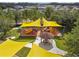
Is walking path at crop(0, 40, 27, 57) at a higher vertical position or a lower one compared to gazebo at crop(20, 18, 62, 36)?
lower

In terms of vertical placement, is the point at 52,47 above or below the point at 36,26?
below

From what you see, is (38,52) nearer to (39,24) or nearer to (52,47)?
(52,47)

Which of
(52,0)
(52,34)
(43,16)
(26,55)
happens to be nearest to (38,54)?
(26,55)

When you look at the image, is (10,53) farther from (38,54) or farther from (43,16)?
(43,16)

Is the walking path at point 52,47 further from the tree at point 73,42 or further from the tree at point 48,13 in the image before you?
the tree at point 48,13

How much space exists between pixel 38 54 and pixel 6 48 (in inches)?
14.1

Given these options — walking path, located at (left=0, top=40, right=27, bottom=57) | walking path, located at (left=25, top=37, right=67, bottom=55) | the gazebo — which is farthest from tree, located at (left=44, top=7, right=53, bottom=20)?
walking path, located at (left=0, top=40, right=27, bottom=57)

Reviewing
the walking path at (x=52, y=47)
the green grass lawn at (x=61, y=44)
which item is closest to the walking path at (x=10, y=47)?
the walking path at (x=52, y=47)

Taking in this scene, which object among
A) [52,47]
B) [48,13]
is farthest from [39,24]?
[52,47]

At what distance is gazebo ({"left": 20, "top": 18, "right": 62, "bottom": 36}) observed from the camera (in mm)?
2201

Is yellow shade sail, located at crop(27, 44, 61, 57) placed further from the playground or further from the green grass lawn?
the green grass lawn

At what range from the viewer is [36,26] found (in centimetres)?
221

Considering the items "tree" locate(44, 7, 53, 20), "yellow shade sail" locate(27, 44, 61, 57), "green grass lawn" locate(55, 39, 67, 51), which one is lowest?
"yellow shade sail" locate(27, 44, 61, 57)

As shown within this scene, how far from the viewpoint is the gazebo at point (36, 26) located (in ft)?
7.22
